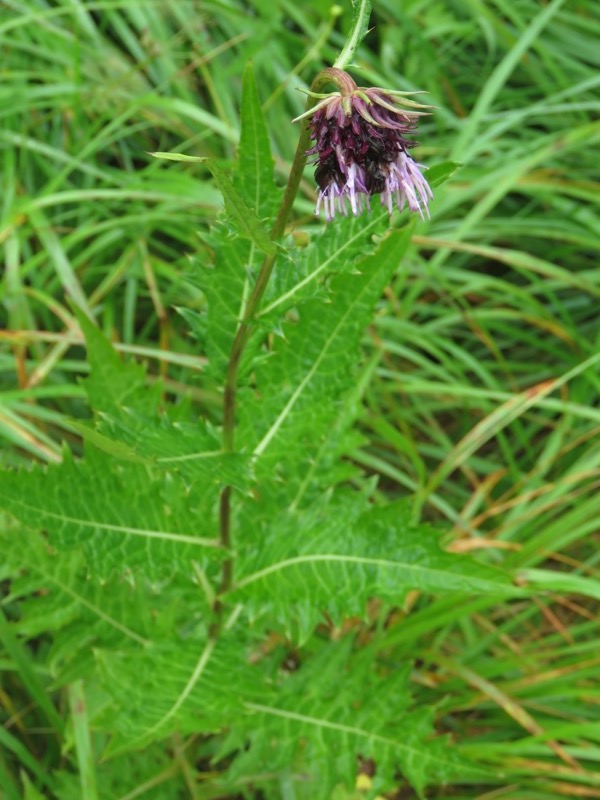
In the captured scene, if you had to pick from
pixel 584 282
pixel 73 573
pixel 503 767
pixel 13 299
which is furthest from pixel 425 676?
pixel 13 299

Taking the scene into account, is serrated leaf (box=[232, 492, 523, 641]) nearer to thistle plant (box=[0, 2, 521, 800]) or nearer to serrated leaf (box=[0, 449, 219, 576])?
thistle plant (box=[0, 2, 521, 800])

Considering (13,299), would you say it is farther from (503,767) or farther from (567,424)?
(503,767)

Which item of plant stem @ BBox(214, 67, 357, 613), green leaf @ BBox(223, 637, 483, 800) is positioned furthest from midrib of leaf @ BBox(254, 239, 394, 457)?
green leaf @ BBox(223, 637, 483, 800)

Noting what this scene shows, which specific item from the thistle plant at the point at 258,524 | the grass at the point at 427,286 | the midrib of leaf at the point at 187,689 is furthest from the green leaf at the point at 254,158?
the midrib of leaf at the point at 187,689

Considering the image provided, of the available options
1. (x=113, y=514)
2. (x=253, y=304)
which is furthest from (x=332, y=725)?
(x=253, y=304)

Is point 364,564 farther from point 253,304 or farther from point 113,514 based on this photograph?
point 253,304
